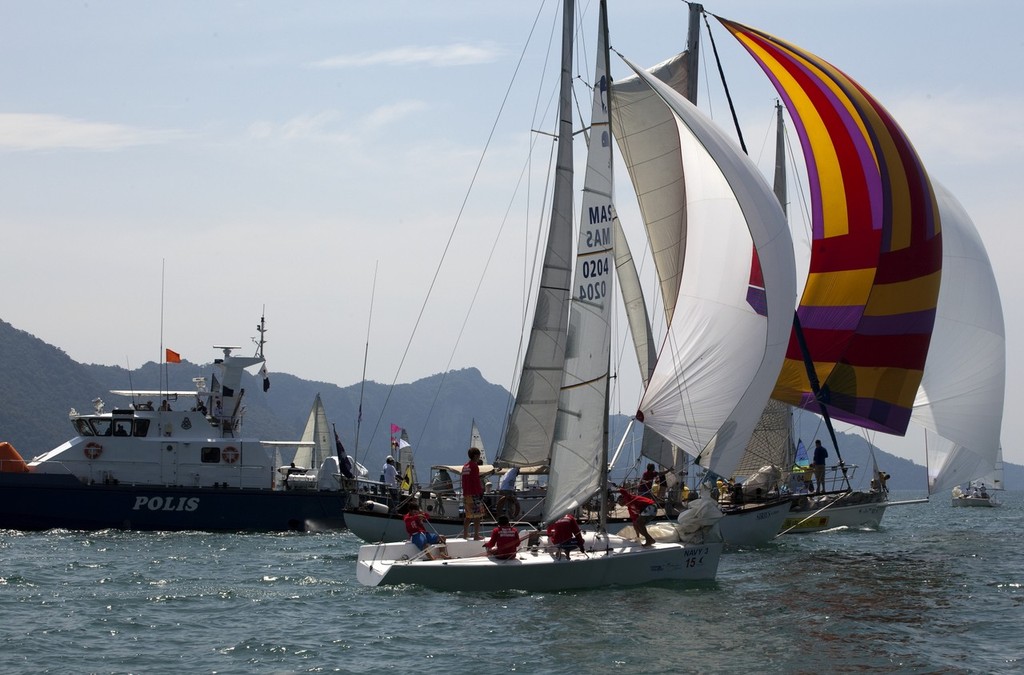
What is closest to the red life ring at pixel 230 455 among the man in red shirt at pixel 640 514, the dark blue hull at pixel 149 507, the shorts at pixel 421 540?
the dark blue hull at pixel 149 507

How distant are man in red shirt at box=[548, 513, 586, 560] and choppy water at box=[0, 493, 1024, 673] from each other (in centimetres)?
76

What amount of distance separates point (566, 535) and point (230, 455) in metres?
17.3

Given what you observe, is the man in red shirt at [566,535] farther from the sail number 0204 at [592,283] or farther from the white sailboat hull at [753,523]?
the white sailboat hull at [753,523]

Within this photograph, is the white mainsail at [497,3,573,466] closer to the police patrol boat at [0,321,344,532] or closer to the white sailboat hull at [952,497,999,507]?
the police patrol boat at [0,321,344,532]

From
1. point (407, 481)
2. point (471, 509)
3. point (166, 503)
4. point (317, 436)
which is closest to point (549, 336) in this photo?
point (471, 509)

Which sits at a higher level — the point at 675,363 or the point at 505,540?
the point at 675,363

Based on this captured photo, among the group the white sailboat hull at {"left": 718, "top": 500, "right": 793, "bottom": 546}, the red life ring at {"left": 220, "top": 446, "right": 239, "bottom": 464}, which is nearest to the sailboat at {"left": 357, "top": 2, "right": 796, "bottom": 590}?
the white sailboat hull at {"left": 718, "top": 500, "right": 793, "bottom": 546}

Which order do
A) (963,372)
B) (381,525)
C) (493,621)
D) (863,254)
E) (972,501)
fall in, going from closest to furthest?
(493,621)
(381,525)
(863,254)
(963,372)
(972,501)

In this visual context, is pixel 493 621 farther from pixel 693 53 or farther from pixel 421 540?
pixel 693 53

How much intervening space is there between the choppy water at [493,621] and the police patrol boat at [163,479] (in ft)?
23.4

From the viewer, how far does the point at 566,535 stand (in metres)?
19.4

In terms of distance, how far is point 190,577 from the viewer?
73.0 ft

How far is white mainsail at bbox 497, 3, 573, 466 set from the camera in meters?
25.7

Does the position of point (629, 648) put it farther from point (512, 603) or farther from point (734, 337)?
point (734, 337)
